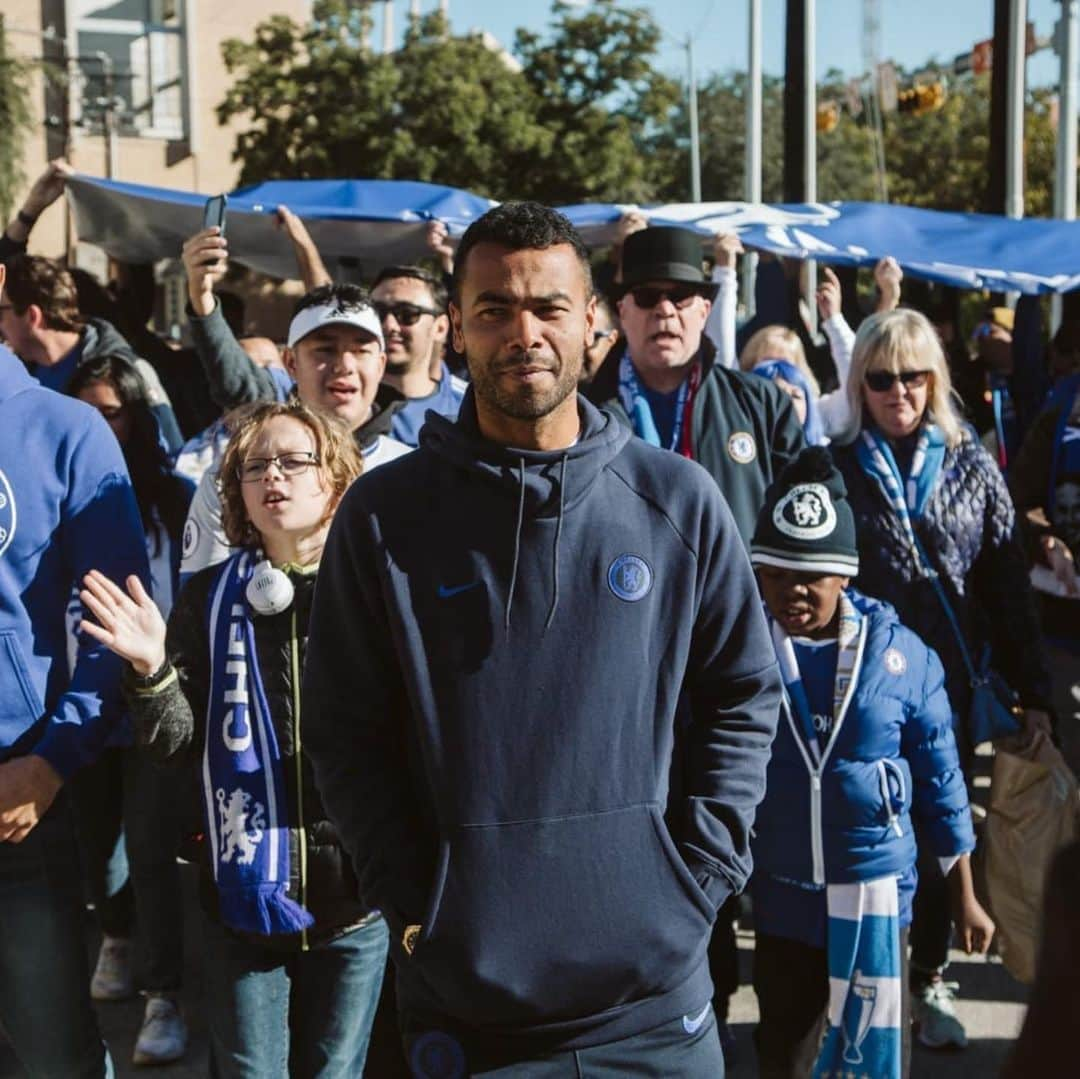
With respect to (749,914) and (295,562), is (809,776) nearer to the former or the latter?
(295,562)

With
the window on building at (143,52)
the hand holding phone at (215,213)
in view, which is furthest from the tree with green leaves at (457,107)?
the hand holding phone at (215,213)

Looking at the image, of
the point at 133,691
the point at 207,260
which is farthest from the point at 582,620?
the point at 207,260

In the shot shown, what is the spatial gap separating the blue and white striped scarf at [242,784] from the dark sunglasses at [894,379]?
2.13m

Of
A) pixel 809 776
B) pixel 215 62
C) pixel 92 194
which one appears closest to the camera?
pixel 809 776

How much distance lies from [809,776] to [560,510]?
1.53m

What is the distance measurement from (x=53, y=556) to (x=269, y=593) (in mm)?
423

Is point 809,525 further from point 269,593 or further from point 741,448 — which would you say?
point 269,593

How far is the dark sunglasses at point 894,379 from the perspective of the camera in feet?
14.8

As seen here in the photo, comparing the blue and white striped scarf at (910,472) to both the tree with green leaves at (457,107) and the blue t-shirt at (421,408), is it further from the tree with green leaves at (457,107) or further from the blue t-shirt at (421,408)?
the tree with green leaves at (457,107)

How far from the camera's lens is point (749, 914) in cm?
554

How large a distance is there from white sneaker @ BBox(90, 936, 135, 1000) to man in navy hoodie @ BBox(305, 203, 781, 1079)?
2.75 metres

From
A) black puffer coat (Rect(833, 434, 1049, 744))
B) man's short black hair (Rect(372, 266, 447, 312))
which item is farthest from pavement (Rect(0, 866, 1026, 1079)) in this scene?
man's short black hair (Rect(372, 266, 447, 312))

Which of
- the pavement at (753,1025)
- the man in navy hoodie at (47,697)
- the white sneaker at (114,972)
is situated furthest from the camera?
the white sneaker at (114,972)

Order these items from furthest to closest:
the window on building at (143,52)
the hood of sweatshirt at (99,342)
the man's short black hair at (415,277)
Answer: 1. the window on building at (143,52)
2. the hood of sweatshirt at (99,342)
3. the man's short black hair at (415,277)
